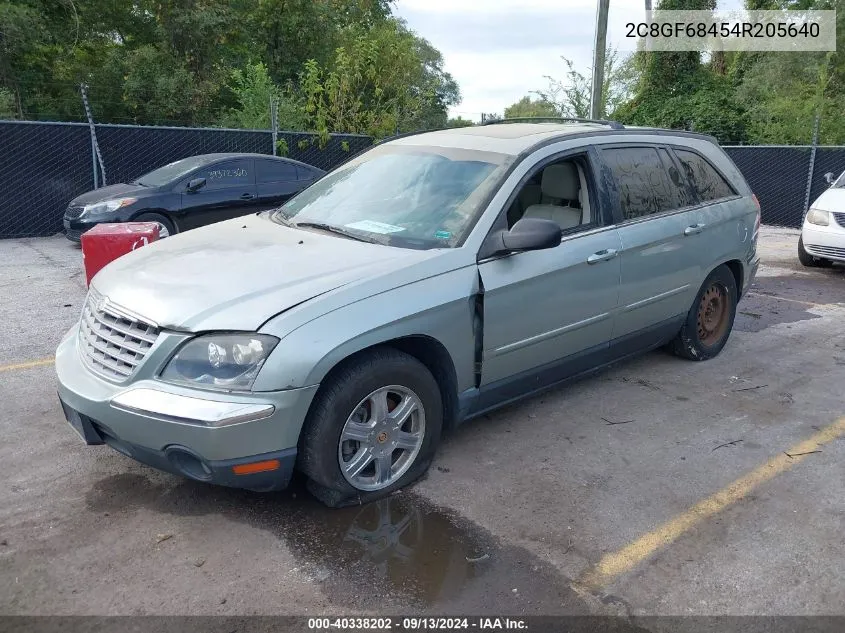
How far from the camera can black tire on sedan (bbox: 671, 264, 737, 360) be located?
5.64 metres

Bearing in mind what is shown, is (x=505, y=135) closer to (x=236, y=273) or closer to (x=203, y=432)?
(x=236, y=273)

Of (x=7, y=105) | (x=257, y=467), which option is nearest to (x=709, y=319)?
(x=257, y=467)

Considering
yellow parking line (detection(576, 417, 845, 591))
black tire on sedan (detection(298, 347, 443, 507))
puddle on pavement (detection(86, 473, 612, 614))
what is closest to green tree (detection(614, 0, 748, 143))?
yellow parking line (detection(576, 417, 845, 591))

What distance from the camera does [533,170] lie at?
423 cm

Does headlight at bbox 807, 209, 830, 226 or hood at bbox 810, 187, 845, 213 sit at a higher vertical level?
hood at bbox 810, 187, 845, 213

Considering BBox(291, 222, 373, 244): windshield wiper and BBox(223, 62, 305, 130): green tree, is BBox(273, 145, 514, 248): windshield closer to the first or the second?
BBox(291, 222, 373, 244): windshield wiper

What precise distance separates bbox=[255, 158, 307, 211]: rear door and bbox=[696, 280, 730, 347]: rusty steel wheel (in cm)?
669

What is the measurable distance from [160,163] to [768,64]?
21026mm

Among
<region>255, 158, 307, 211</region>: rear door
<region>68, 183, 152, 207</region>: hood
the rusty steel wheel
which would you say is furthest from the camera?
<region>255, 158, 307, 211</region>: rear door

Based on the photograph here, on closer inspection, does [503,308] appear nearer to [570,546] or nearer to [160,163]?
[570,546]

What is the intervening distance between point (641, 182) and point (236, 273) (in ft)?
9.45

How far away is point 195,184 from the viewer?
10.1 metres

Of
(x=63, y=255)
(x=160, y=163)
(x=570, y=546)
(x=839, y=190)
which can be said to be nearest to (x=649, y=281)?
(x=570, y=546)

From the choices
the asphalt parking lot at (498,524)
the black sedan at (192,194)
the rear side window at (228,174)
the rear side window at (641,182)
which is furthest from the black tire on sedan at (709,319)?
the rear side window at (228,174)
